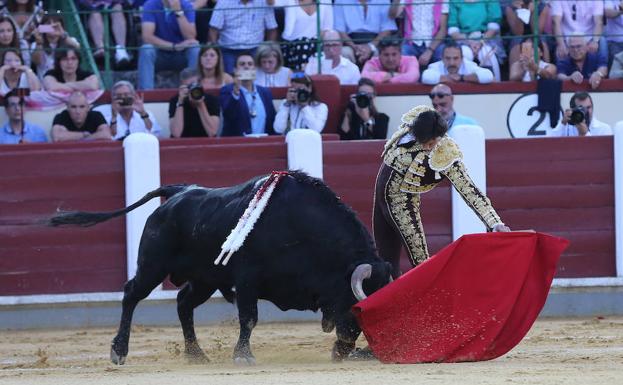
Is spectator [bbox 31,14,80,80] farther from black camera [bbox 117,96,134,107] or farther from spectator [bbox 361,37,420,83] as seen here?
spectator [bbox 361,37,420,83]

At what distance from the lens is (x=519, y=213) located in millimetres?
9211

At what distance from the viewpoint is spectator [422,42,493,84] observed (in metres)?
10.2

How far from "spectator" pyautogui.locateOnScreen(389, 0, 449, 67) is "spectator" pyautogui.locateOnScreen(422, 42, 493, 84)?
0.40ft

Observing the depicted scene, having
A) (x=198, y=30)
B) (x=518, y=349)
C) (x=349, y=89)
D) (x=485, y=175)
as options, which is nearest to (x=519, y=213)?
(x=485, y=175)

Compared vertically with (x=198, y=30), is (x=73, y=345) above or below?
below

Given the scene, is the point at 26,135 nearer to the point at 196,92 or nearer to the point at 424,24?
the point at 196,92

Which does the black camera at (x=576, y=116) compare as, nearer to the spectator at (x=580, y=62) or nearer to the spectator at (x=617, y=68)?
the spectator at (x=580, y=62)

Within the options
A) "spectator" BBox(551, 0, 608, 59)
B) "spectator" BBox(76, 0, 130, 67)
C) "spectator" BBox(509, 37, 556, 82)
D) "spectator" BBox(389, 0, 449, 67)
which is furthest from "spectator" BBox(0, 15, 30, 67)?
"spectator" BBox(551, 0, 608, 59)

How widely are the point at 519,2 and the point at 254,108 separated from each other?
2.41 meters

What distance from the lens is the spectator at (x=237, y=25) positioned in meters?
10.1

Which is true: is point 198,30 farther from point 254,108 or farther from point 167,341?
point 167,341

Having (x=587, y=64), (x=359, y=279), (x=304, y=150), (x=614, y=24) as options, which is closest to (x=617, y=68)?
(x=587, y=64)

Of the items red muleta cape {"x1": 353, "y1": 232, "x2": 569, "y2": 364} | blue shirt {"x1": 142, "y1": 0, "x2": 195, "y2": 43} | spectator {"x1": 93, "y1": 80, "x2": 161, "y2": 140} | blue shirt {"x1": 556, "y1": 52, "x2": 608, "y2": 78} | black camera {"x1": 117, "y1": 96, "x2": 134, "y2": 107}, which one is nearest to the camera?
red muleta cape {"x1": 353, "y1": 232, "x2": 569, "y2": 364}

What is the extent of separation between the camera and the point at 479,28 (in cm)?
1050
